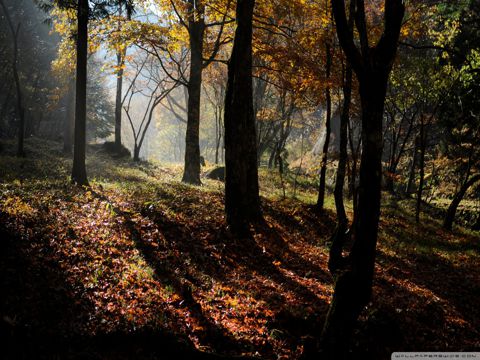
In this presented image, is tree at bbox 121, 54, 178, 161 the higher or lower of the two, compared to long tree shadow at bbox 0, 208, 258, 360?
higher

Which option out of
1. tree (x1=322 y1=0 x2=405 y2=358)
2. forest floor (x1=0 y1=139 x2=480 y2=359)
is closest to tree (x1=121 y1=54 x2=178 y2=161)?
forest floor (x1=0 y1=139 x2=480 y2=359)

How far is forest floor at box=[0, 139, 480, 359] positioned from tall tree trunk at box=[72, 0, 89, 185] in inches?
28.6

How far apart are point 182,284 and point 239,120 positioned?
440cm

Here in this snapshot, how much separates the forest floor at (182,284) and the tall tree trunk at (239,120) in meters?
0.77

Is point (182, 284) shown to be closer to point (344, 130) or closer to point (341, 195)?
point (341, 195)

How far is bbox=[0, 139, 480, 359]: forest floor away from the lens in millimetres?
4680

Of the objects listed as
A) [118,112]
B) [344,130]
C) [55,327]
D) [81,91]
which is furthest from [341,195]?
[118,112]

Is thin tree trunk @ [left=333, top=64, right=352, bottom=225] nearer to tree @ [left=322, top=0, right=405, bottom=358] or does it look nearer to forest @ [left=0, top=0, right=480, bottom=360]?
forest @ [left=0, top=0, right=480, bottom=360]

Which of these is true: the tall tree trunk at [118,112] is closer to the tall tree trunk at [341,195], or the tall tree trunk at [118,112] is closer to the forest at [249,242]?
the forest at [249,242]

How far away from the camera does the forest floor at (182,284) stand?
468cm

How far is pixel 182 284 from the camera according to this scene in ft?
20.9

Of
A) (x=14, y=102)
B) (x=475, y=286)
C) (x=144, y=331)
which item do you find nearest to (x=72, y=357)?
(x=144, y=331)

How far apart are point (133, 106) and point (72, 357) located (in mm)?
89923

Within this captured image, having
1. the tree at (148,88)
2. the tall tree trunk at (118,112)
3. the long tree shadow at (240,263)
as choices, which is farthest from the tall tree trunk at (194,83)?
the tall tree trunk at (118,112)
